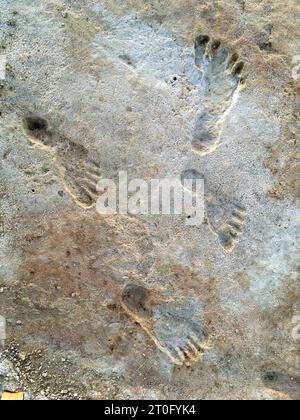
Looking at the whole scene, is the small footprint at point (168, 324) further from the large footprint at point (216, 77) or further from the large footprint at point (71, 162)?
the large footprint at point (216, 77)

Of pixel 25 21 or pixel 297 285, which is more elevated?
pixel 25 21

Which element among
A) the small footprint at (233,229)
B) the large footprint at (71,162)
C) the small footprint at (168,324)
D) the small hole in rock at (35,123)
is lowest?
the small footprint at (168,324)

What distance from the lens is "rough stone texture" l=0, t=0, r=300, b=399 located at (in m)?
2.91

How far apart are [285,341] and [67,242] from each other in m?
1.48

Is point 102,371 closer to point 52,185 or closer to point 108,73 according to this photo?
point 52,185

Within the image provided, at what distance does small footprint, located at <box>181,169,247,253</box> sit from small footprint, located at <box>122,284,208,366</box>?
481 millimetres

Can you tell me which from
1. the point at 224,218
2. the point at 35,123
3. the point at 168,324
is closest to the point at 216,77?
the point at 224,218

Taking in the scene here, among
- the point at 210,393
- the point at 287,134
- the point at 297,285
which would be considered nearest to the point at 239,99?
the point at 287,134

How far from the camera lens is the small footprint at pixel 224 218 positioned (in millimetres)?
2953

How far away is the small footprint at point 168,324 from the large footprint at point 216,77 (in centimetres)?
111

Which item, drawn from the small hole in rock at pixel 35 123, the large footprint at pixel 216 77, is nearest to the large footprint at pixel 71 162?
the small hole in rock at pixel 35 123

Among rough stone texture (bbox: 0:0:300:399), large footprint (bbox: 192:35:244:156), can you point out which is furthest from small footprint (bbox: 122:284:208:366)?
large footprint (bbox: 192:35:244:156)

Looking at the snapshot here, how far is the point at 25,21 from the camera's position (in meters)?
2.96

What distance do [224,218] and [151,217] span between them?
0.45 m
